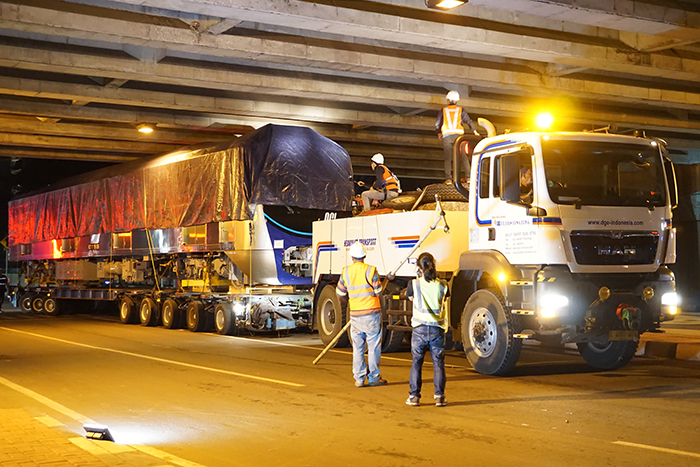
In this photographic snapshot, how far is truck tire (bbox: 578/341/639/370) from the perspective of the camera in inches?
480

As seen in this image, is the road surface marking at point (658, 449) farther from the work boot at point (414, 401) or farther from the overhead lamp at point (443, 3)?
the overhead lamp at point (443, 3)

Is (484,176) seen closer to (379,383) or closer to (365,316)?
(365,316)

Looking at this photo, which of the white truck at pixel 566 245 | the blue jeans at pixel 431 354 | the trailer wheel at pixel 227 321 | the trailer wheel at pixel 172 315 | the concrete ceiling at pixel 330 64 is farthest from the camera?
the trailer wheel at pixel 172 315

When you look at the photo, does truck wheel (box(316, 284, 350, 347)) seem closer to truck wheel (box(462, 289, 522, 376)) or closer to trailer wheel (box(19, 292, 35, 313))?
truck wheel (box(462, 289, 522, 376))

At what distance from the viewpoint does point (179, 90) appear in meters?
20.7

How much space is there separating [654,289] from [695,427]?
3664mm

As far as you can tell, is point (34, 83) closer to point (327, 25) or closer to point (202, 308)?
point (202, 308)

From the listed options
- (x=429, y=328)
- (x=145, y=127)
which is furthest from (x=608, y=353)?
(x=145, y=127)

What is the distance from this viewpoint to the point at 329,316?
16.0 metres

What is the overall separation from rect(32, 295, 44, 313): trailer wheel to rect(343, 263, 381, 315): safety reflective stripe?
942 inches

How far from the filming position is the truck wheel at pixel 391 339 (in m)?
14.9

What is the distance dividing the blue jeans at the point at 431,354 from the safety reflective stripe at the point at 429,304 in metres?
0.08

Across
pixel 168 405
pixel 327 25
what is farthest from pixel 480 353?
pixel 327 25

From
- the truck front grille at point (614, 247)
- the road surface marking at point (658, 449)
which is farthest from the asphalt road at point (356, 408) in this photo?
the truck front grille at point (614, 247)
